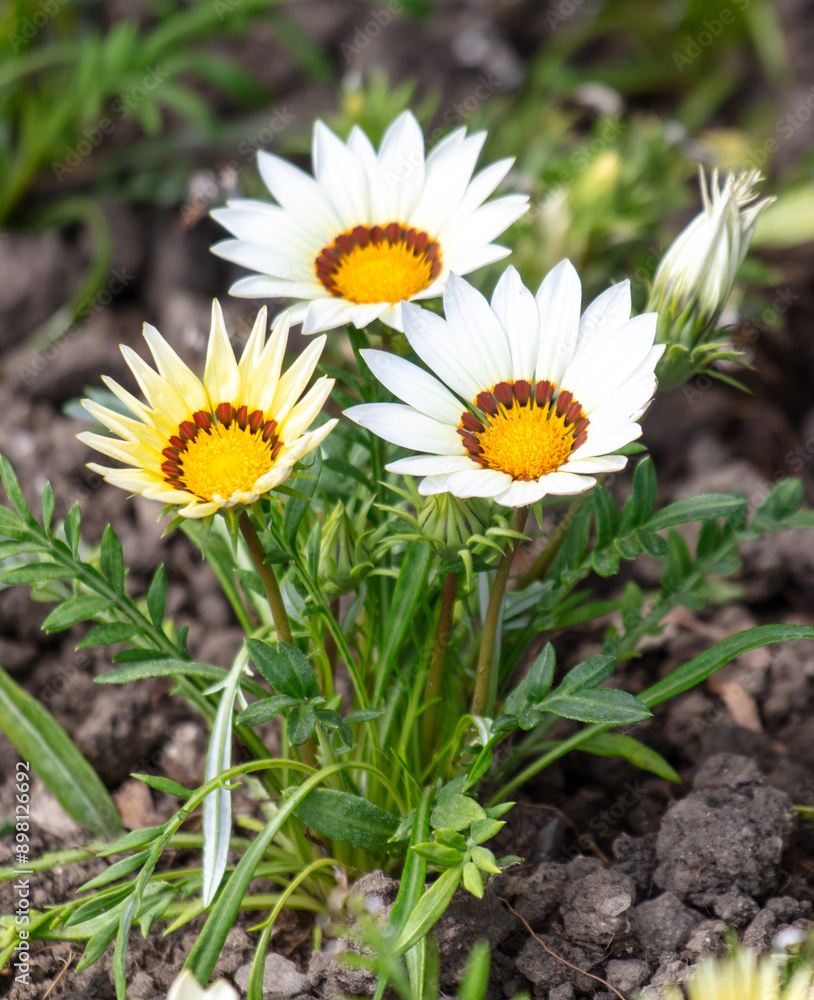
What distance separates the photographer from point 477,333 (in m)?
1.14

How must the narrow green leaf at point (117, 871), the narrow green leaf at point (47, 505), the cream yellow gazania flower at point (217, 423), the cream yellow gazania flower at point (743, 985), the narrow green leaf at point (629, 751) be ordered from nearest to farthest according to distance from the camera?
the cream yellow gazania flower at point (743, 985) → the cream yellow gazania flower at point (217, 423) → the narrow green leaf at point (117, 871) → the narrow green leaf at point (47, 505) → the narrow green leaf at point (629, 751)

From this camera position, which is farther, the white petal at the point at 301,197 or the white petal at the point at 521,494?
the white petal at the point at 301,197

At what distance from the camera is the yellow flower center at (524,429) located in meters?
1.05

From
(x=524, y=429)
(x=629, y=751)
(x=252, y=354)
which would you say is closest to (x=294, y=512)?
(x=252, y=354)

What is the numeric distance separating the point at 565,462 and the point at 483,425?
0.13 m

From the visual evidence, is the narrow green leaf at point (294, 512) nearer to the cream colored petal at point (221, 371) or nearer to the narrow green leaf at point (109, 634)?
the cream colored petal at point (221, 371)

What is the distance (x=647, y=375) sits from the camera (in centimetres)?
103

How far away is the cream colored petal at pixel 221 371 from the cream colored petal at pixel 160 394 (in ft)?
0.13

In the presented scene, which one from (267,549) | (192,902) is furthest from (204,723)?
(267,549)

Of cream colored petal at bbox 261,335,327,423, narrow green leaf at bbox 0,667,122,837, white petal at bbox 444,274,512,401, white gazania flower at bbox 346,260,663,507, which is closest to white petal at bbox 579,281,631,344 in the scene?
white gazania flower at bbox 346,260,663,507

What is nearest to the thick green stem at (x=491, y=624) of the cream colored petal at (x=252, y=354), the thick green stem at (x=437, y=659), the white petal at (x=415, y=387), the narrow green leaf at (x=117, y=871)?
the thick green stem at (x=437, y=659)

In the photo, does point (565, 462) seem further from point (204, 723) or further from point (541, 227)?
point (541, 227)

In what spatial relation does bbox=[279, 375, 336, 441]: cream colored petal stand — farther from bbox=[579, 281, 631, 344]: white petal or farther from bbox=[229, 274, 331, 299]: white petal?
bbox=[579, 281, 631, 344]: white petal

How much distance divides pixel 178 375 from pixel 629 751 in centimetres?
86
